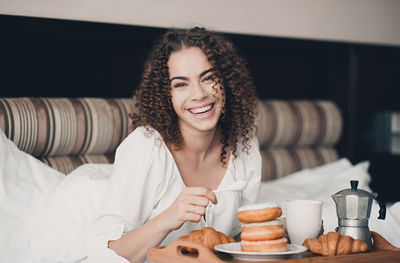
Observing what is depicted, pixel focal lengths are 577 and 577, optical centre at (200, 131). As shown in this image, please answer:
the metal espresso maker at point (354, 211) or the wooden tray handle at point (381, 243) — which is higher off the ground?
the metal espresso maker at point (354, 211)

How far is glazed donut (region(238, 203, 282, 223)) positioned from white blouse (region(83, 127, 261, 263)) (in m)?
0.40

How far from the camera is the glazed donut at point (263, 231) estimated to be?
1295 millimetres

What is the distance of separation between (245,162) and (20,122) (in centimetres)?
83

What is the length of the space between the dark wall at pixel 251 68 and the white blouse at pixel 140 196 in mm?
720

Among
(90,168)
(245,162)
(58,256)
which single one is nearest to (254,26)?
(245,162)

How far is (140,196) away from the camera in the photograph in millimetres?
1709


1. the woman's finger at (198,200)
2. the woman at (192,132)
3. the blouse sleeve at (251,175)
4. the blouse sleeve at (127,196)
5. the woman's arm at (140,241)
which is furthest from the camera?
the blouse sleeve at (251,175)

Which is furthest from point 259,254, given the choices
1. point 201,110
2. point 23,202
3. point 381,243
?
point 23,202

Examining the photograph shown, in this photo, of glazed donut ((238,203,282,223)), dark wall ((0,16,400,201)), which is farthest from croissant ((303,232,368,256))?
dark wall ((0,16,400,201))

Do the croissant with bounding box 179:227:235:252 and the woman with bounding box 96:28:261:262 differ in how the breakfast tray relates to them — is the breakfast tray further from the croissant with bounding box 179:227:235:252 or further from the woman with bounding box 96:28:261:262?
the woman with bounding box 96:28:261:262

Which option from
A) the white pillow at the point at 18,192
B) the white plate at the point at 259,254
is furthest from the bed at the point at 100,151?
the white plate at the point at 259,254

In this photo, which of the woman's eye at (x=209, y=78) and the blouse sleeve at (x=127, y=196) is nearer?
the blouse sleeve at (x=127, y=196)

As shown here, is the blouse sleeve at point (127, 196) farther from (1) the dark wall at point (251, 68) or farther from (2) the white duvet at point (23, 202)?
(1) the dark wall at point (251, 68)

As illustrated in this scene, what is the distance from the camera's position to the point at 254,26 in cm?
279
